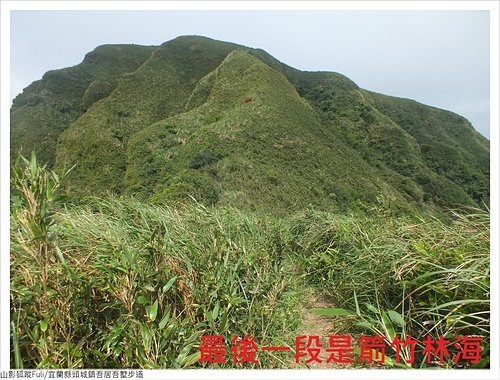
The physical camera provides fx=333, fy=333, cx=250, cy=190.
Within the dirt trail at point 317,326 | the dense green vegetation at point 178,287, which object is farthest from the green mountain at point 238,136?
the dense green vegetation at point 178,287

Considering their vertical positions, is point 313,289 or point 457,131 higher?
point 457,131

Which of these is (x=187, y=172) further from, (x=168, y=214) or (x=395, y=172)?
(x=395, y=172)

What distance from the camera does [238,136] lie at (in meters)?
28.6

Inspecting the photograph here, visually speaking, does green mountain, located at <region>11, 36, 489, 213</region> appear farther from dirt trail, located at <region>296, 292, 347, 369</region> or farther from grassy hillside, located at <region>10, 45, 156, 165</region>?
dirt trail, located at <region>296, 292, 347, 369</region>

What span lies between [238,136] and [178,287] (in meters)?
26.9

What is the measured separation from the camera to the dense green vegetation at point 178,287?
1.80 meters

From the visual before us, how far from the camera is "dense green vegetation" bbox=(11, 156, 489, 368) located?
1798 mm

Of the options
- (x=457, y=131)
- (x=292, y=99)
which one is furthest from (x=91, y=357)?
(x=457, y=131)

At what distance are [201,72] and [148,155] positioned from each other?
26213 millimetres

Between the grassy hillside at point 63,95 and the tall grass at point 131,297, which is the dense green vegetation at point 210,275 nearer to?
the tall grass at point 131,297

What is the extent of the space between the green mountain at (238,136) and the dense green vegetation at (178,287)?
13.6 m

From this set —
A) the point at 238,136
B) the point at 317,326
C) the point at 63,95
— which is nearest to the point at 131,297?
the point at 317,326

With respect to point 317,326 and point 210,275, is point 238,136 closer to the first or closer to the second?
point 317,326

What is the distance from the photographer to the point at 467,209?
2.84m
